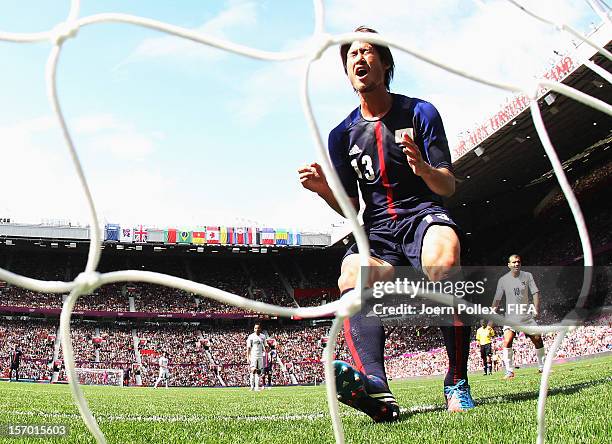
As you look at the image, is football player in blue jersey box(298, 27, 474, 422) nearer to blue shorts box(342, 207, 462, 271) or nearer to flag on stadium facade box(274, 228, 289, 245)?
blue shorts box(342, 207, 462, 271)

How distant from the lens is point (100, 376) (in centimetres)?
2461

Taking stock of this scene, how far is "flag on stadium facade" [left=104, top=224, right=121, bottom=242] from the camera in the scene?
29.6 metres

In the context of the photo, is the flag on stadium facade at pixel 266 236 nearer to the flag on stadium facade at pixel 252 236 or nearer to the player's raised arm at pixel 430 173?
the flag on stadium facade at pixel 252 236

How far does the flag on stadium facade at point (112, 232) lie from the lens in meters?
29.6

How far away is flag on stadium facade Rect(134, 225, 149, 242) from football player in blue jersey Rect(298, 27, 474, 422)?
2814cm

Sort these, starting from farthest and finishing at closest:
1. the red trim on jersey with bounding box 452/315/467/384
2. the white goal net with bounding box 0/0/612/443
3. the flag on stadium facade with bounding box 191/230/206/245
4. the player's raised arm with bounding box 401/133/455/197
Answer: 1. the flag on stadium facade with bounding box 191/230/206/245
2. the red trim on jersey with bounding box 452/315/467/384
3. the player's raised arm with bounding box 401/133/455/197
4. the white goal net with bounding box 0/0/612/443

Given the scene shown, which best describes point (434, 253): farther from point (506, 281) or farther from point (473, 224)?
point (473, 224)

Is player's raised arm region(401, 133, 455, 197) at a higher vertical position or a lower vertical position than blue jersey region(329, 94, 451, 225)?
lower

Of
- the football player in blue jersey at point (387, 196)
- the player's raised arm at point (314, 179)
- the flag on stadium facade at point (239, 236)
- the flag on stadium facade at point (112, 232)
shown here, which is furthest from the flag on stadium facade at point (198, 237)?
the player's raised arm at point (314, 179)

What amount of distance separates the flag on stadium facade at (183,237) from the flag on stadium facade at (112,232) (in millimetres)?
2974
